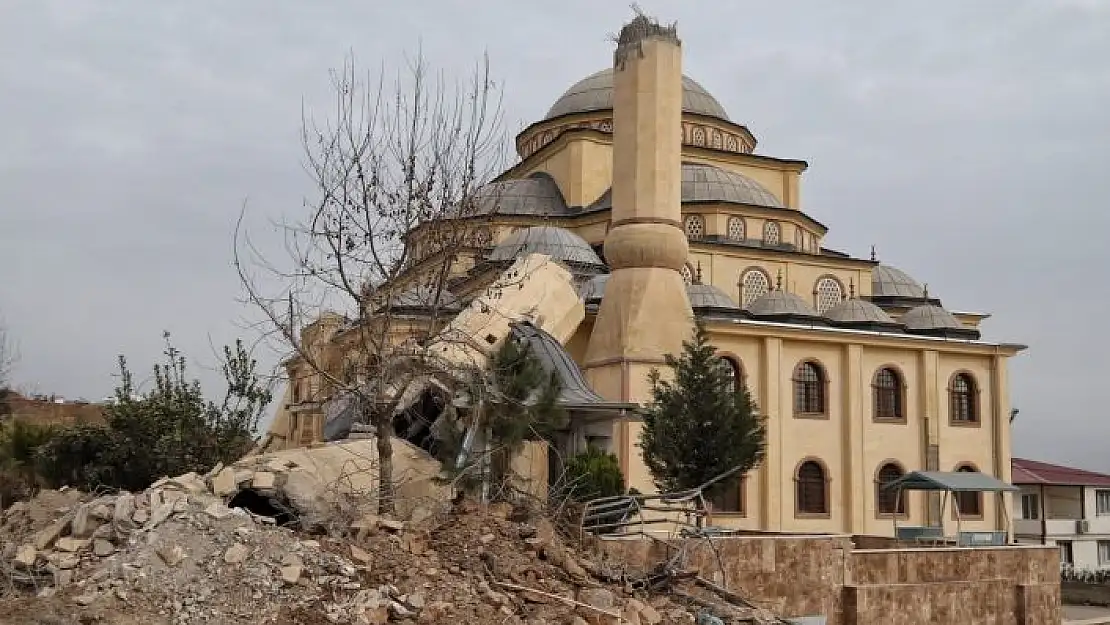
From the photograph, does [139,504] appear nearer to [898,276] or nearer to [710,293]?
[710,293]

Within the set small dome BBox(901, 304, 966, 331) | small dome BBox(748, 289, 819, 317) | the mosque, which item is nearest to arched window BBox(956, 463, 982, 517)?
the mosque

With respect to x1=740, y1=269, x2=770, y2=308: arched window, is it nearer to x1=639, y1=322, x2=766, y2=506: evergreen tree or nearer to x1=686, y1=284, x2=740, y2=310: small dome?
x1=686, y1=284, x2=740, y2=310: small dome

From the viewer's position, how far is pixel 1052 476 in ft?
108

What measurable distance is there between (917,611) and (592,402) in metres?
4.64

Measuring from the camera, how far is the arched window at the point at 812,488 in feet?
77.4

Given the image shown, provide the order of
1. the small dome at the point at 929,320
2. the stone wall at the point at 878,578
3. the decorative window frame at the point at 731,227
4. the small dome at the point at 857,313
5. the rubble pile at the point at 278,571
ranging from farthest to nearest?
the decorative window frame at the point at 731,227 → the small dome at the point at 929,320 → the small dome at the point at 857,313 → the stone wall at the point at 878,578 → the rubble pile at the point at 278,571

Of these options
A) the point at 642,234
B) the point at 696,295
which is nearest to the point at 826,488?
the point at 696,295

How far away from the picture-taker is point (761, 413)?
23234 mm

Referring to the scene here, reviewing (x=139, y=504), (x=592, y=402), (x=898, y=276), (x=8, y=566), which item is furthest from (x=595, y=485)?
→ (x=898, y=276)

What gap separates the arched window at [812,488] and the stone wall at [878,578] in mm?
8219

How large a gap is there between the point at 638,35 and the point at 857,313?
327 inches

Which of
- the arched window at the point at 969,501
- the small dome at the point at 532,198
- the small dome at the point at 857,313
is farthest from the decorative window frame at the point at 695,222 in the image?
the arched window at the point at 969,501

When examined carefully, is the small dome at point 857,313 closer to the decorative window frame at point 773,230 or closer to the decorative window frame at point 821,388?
the decorative window frame at point 821,388

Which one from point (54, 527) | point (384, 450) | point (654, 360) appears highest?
point (654, 360)
